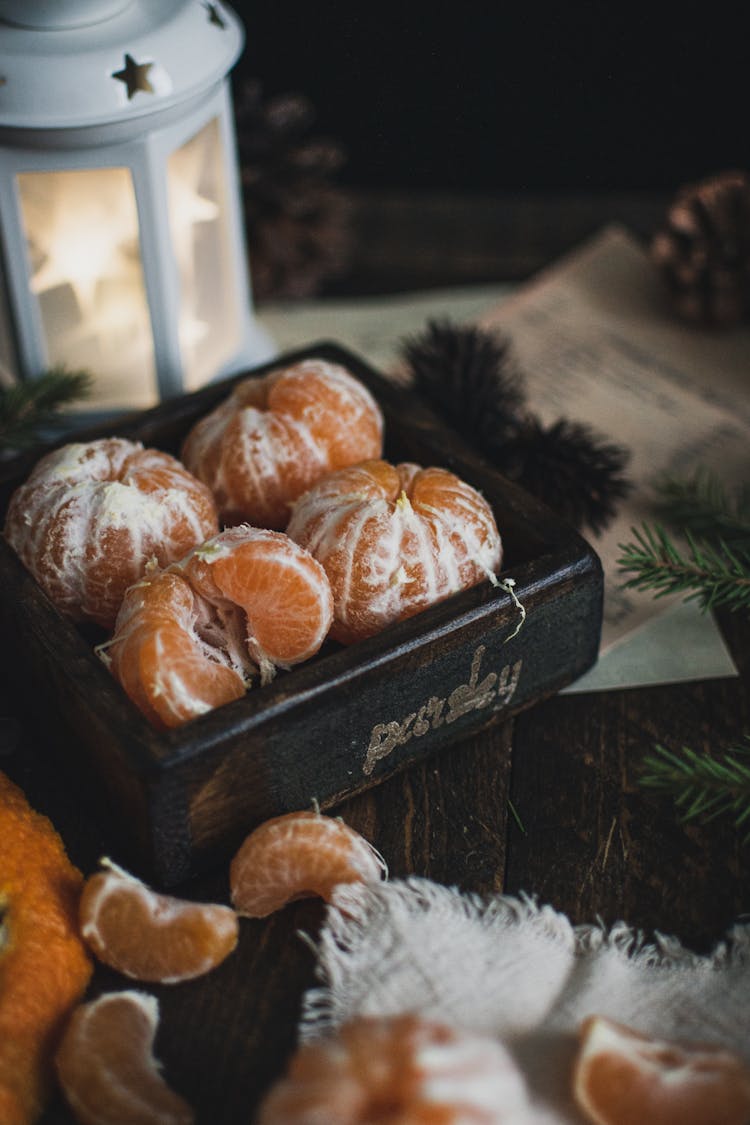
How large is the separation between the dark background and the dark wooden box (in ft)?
2.29

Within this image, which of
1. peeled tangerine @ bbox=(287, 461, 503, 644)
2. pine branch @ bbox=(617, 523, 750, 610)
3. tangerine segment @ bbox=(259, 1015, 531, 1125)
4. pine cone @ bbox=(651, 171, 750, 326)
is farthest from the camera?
pine cone @ bbox=(651, 171, 750, 326)

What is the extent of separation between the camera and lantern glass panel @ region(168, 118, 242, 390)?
1150 millimetres

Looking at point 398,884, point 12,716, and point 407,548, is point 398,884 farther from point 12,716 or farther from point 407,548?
point 12,716

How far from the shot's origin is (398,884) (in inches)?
33.7

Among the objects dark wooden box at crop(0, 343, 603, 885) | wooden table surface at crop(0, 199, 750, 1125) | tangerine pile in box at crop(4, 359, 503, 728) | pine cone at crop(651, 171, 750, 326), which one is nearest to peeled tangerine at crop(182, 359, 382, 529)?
tangerine pile in box at crop(4, 359, 503, 728)

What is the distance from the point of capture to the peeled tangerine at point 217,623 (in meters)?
0.82

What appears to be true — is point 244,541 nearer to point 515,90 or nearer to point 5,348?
point 5,348

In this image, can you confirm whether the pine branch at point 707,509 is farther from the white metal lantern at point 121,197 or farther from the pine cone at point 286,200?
the pine cone at point 286,200

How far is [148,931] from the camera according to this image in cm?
81

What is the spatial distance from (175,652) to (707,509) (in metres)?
0.57

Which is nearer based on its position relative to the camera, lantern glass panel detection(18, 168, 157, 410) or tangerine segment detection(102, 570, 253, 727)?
tangerine segment detection(102, 570, 253, 727)

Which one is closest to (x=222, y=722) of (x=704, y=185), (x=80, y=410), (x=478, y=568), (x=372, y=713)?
(x=372, y=713)

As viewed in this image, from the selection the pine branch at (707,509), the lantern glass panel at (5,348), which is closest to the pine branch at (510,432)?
the pine branch at (707,509)

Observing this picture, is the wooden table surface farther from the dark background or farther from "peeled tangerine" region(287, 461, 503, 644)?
the dark background
